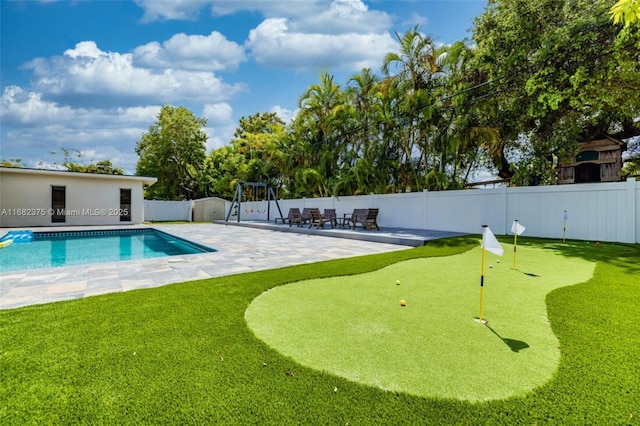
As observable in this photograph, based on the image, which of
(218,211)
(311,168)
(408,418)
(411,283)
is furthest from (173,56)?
(408,418)

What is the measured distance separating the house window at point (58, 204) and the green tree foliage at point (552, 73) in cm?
2059

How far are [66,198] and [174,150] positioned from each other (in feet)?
44.4

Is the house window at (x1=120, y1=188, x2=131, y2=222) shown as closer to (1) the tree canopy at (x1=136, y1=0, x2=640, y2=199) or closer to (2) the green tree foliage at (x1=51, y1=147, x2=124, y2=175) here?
(1) the tree canopy at (x1=136, y1=0, x2=640, y2=199)

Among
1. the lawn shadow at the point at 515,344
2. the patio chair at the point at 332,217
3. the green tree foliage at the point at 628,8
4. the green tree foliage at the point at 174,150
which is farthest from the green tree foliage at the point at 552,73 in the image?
the green tree foliage at the point at 174,150

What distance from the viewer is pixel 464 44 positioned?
1225 centimetres

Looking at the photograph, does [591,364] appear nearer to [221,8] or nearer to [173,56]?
[221,8]

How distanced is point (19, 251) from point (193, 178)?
76.5 feet

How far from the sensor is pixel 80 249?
33.5 feet

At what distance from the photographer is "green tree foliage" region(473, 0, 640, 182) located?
8383 millimetres

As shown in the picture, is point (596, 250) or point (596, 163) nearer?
point (596, 250)

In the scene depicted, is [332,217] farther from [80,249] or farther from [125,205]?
[125,205]

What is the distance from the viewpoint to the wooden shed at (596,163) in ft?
38.2

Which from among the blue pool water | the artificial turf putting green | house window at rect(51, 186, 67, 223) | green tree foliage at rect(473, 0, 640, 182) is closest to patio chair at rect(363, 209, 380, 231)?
green tree foliage at rect(473, 0, 640, 182)

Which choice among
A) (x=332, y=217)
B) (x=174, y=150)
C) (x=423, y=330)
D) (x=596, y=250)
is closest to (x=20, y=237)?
(x=332, y=217)
